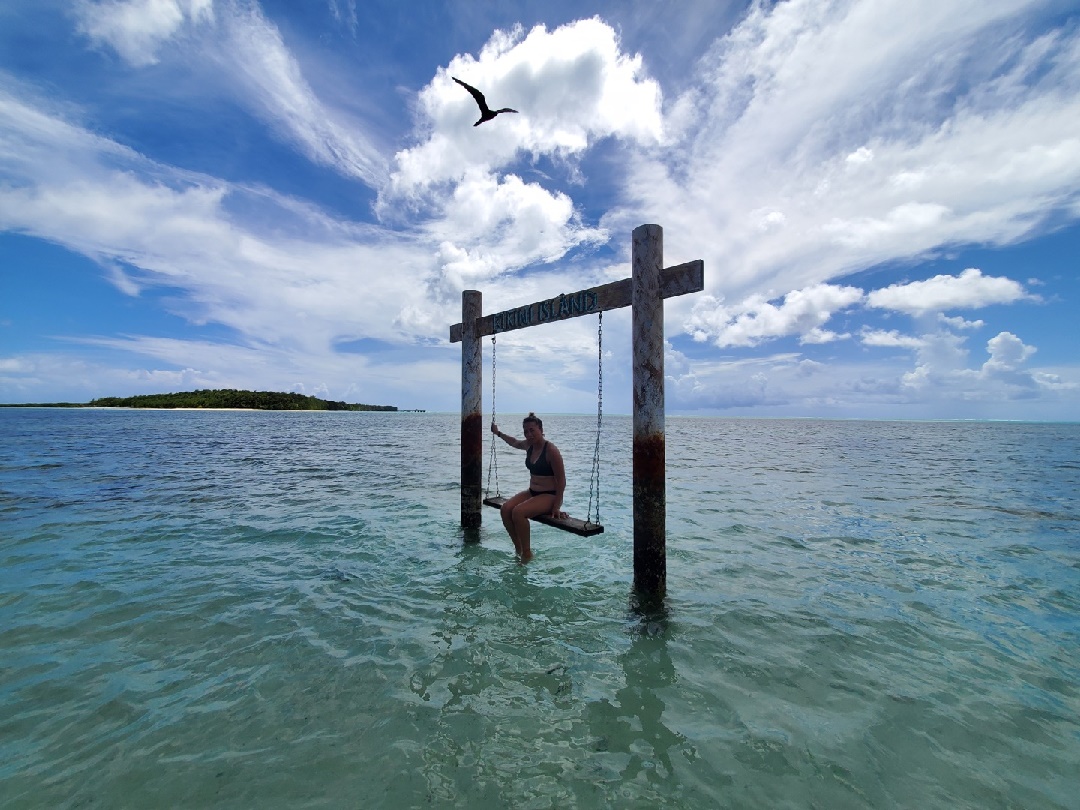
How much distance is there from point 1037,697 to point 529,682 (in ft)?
16.7

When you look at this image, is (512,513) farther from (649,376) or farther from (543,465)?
(649,376)

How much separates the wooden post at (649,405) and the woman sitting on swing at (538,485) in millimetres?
1514

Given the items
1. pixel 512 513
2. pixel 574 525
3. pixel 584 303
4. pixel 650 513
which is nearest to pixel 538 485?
pixel 512 513

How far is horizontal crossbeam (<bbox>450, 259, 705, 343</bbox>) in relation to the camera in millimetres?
6578

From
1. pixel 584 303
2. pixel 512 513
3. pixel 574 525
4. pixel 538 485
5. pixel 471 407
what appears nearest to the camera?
pixel 574 525

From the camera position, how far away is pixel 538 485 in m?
8.31

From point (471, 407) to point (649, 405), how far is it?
4963 mm

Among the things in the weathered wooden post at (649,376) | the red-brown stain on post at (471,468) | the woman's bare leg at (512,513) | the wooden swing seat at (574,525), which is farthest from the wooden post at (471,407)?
the weathered wooden post at (649,376)

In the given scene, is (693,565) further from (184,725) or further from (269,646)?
(184,725)

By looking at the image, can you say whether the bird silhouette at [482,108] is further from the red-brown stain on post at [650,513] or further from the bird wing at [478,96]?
the red-brown stain on post at [650,513]

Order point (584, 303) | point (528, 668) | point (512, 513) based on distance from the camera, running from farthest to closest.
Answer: point (512, 513) → point (584, 303) → point (528, 668)

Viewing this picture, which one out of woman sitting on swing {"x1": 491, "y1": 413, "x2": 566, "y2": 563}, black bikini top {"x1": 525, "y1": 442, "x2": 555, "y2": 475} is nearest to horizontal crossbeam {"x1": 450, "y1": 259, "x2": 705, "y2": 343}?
woman sitting on swing {"x1": 491, "y1": 413, "x2": 566, "y2": 563}

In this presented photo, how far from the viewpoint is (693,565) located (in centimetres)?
912

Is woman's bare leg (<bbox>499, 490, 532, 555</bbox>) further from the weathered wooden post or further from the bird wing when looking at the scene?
the bird wing
